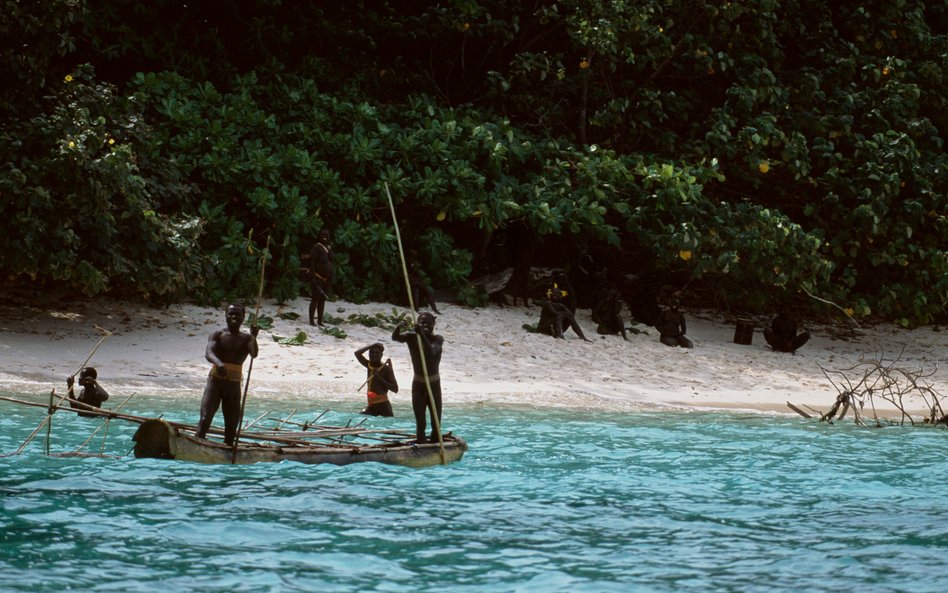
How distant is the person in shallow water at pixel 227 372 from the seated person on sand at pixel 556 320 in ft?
36.8

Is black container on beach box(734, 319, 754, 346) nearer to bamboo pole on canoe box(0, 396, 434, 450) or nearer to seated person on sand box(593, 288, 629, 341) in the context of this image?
seated person on sand box(593, 288, 629, 341)

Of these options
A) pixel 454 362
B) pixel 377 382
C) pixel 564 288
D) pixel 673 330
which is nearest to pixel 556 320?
pixel 673 330

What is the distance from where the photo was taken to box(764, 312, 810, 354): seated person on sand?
23812 mm

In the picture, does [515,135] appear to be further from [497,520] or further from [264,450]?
[497,520]

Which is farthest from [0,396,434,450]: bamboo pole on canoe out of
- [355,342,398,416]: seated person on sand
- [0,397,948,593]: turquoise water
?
[355,342,398,416]: seated person on sand

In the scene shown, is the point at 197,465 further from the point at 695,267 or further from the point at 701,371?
the point at 695,267

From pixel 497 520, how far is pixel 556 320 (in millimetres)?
12087

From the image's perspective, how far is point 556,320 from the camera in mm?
22703

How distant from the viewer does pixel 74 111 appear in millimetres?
19391

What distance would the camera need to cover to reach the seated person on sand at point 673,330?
23.4m

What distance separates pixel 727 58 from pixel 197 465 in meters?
16.2

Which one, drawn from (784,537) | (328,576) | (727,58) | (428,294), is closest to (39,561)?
(328,576)

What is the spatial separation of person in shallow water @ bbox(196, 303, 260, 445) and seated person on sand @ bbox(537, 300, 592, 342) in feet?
36.8

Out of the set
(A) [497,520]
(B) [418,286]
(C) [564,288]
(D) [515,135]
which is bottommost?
(A) [497,520]
